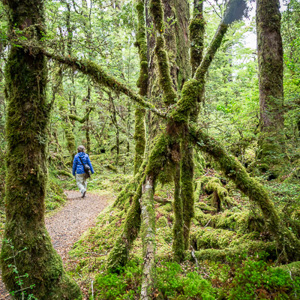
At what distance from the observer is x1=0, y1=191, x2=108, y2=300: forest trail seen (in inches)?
215

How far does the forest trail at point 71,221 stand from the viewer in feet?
17.9

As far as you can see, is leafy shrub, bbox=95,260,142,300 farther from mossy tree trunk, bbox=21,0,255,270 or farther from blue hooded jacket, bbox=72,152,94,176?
blue hooded jacket, bbox=72,152,94,176

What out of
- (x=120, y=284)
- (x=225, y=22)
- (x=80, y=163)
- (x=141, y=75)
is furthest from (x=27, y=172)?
(x=80, y=163)

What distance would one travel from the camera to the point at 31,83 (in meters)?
2.88

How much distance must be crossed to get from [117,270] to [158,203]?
11.8 feet

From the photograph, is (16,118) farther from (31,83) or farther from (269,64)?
(269,64)

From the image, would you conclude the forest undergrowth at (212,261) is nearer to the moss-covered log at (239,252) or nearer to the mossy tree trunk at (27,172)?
the moss-covered log at (239,252)

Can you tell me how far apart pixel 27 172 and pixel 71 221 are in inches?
193

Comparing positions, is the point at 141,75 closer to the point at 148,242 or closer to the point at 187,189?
the point at 187,189

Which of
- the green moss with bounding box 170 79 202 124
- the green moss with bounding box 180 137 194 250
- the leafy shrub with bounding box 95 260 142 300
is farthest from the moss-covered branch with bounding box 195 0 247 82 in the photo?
the leafy shrub with bounding box 95 260 142 300

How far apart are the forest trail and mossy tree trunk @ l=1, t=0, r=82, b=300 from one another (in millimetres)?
1452

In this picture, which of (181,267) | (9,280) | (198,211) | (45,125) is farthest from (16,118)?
(198,211)

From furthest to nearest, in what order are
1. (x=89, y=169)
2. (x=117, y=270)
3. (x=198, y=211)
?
(x=89, y=169), (x=198, y=211), (x=117, y=270)

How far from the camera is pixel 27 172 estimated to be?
2865 millimetres
